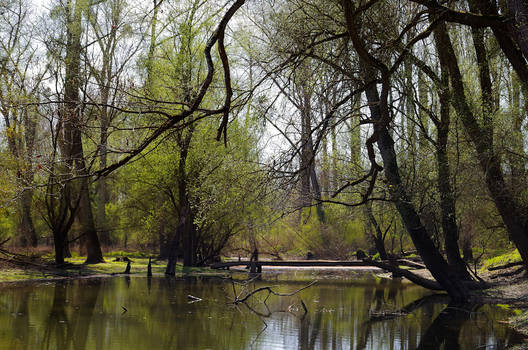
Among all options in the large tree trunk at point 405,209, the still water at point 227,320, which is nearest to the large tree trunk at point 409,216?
the large tree trunk at point 405,209

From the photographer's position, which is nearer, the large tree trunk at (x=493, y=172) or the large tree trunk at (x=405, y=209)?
the large tree trunk at (x=493, y=172)

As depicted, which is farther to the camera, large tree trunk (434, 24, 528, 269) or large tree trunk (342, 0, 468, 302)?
large tree trunk (342, 0, 468, 302)

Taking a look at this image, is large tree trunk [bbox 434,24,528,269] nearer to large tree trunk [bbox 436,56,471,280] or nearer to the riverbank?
large tree trunk [bbox 436,56,471,280]

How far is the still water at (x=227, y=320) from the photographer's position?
9.12 meters

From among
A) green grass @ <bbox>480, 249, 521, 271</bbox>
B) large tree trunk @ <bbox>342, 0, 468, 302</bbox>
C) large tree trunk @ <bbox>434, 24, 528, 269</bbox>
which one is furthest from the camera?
green grass @ <bbox>480, 249, 521, 271</bbox>

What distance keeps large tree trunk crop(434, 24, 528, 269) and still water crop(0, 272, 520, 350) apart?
1.75 metres

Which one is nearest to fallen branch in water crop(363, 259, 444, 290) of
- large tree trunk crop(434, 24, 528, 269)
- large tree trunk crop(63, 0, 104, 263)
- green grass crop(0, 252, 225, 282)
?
large tree trunk crop(434, 24, 528, 269)

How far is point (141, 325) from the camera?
1028 cm

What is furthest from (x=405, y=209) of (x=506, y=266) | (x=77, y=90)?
(x=77, y=90)

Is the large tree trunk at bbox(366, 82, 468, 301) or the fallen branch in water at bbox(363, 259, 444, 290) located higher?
the large tree trunk at bbox(366, 82, 468, 301)

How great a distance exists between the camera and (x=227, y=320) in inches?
432

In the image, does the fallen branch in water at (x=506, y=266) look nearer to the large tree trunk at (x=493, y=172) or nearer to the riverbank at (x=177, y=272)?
the riverbank at (x=177, y=272)

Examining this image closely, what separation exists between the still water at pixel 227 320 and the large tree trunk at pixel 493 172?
175 cm

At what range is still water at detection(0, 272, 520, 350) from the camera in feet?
29.9
